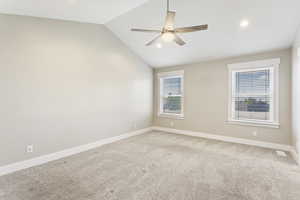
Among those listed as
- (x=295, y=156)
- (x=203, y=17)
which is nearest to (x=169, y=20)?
(x=203, y=17)

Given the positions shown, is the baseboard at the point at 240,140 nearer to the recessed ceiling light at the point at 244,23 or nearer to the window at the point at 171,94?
the window at the point at 171,94

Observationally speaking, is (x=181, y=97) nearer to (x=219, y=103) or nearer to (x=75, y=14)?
(x=219, y=103)

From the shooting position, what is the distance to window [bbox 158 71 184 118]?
545 centimetres

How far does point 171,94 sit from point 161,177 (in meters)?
3.66

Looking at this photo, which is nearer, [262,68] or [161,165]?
[161,165]

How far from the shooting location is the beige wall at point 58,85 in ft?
8.45

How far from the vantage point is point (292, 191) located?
2.06 m

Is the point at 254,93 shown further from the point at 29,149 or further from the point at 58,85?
the point at 29,149

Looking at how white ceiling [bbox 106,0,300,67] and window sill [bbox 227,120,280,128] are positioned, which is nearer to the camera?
white ceiling [bbox 106,0,300,67]

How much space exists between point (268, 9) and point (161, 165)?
3462 millimetres

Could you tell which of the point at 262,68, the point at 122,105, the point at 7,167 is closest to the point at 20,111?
the point at 7,167

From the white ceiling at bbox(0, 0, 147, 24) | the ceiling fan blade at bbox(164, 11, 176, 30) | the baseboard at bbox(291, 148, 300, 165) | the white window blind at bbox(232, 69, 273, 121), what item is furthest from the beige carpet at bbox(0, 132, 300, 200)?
the white ceiling at bbox(0, 0, 147, 24)

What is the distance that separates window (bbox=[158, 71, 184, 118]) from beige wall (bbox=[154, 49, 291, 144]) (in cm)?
21

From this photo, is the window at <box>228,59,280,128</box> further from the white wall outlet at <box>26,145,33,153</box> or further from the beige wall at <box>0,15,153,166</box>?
the white wall outlet at <box>26,145,33,153</box>
